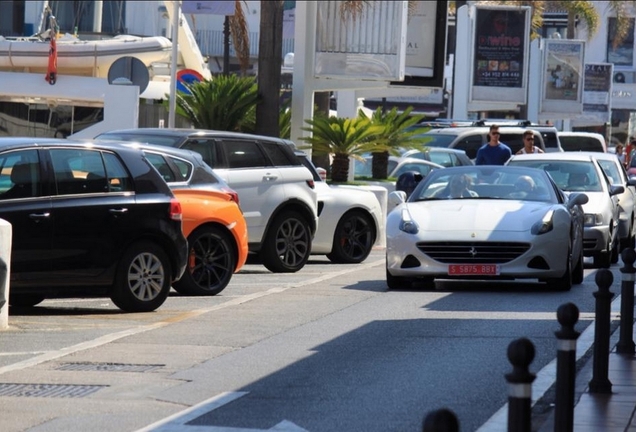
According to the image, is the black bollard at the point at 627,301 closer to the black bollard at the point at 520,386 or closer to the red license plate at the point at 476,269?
the red license plate at the point at 476,269

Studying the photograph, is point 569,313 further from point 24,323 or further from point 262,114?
point 262,114

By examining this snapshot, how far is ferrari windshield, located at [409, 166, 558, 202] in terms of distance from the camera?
17.4 m

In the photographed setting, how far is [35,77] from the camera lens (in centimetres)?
3309

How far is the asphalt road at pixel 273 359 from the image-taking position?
28.2ft

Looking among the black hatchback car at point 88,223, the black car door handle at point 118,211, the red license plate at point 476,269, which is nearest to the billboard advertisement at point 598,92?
the red license plate at point 476,269

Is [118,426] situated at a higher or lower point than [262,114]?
lower

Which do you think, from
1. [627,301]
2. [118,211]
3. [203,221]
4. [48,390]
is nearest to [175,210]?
[118,211]

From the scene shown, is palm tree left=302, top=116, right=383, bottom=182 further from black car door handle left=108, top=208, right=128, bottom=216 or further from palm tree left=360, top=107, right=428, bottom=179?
black car door handle left=108, top=208, right=128, bottom=216

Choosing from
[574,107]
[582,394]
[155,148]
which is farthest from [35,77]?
[574,107]

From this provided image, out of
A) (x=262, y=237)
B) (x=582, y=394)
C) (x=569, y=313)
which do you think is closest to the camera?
(x=569, y=313)

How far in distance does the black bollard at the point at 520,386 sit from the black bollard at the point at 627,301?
5155mm

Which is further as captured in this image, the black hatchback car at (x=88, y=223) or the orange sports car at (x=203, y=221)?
the orange sports car at (x=203, y=221)

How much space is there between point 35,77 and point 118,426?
84.3ft

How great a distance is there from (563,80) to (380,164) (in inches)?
1381
